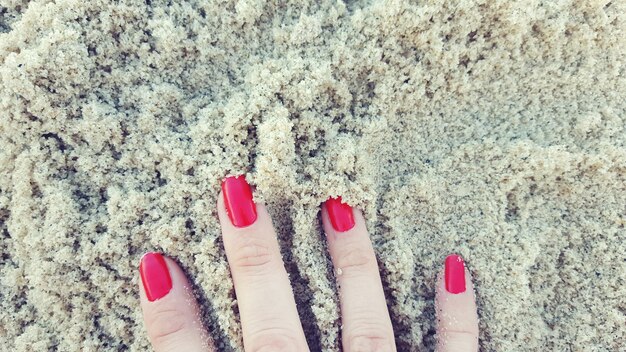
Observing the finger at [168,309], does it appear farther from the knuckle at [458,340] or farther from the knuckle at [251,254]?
the knuckle at [458,340]

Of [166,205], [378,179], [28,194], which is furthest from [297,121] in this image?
[28,194]

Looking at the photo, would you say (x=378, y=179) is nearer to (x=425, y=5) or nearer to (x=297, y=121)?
(x=297, y=121)

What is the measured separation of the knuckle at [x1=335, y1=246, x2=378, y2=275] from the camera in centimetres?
131

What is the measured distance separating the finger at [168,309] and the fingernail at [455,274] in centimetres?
62

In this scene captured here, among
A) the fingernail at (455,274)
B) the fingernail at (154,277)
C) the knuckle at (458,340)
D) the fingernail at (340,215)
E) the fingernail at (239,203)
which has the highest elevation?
the fingernail at (239,203)

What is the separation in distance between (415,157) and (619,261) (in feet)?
2.05

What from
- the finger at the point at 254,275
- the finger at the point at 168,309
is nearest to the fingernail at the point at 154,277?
the finger at the point at 168,309

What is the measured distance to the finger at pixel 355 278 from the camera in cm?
130

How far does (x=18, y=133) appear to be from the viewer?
4.36 feet

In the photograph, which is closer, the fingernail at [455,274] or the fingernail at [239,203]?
the fingernail at [239,203]

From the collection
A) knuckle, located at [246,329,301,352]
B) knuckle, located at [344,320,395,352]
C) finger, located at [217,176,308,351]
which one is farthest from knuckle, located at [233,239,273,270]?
knuckle, located at [344,320,395,352]

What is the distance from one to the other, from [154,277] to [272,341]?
322 mm

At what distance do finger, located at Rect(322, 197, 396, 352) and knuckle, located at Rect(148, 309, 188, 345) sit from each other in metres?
0.40

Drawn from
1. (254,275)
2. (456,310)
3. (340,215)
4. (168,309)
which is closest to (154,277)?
(168,309)
